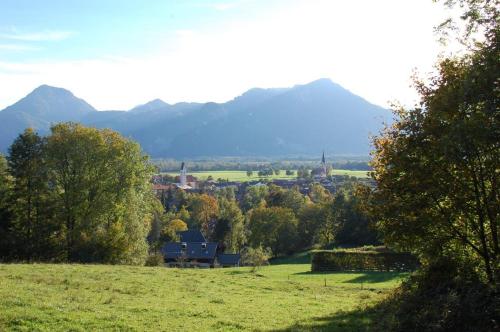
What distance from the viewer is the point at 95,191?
44.8m

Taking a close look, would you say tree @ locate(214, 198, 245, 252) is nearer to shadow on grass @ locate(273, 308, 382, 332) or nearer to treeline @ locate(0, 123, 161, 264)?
treeline @ locate(0, 123, 161, 264)

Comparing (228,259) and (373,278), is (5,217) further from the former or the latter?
(228,259)

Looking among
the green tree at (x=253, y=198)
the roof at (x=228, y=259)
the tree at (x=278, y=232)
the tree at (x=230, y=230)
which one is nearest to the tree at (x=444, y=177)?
the roof at (x=228, y=259)

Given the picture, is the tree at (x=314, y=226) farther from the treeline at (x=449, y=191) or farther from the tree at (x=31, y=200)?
the treeline at (x=449, y=191)

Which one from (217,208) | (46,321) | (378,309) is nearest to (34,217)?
(46,321)

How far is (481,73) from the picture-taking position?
12406 mm

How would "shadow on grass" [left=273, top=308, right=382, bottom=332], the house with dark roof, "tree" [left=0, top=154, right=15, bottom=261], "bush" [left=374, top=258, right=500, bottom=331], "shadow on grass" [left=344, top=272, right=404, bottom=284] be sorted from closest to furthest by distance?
"bush" [left=374, top=258, right=500, bottom=331] < "shadow on grass" [left=273, top=308, right=382, bottom=332] < "shadow on grass" [left=344, top=272, right=404, bottom=284] < "tree" [left=0, top=154, right=15, bottom=261] < the house with dark roof

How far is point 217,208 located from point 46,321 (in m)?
98.1

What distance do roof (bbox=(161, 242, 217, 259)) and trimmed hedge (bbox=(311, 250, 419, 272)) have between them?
36.8 m

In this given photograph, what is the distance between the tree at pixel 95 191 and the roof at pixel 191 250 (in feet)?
108

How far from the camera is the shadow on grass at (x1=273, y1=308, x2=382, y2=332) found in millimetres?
15438

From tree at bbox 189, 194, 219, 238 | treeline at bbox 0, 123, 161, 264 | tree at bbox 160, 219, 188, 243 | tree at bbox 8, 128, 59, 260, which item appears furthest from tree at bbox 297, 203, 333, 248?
tree at bbox 8, 128, 59, 260

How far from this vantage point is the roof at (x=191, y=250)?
3140 inches

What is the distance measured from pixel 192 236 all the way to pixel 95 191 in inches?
1650
